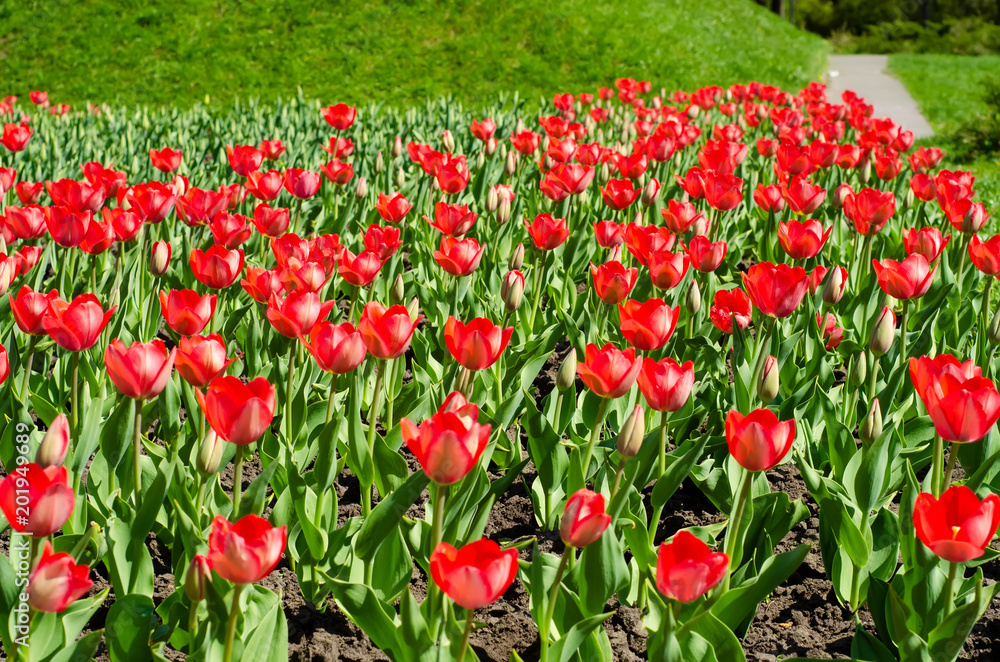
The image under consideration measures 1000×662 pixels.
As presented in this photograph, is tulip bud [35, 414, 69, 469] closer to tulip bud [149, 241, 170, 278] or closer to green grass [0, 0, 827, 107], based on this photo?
tulip bud [149, 241, 170, 278]

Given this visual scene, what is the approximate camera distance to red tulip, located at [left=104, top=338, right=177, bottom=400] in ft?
4.84

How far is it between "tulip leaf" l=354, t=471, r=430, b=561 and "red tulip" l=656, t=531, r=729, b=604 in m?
0.50

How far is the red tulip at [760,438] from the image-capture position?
4.36 feet

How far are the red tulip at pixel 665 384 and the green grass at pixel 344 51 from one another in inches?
402

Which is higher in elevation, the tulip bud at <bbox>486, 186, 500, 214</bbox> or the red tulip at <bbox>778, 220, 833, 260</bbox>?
the red tulip at <bbox>778, 220, 833, 260</bbox>

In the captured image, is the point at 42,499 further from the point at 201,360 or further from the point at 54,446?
the point at 201,360

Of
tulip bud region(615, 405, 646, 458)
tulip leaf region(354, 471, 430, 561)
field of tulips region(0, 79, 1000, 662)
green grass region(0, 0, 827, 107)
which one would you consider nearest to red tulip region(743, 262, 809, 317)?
field of tulips region(0, 79, 1000, 662)

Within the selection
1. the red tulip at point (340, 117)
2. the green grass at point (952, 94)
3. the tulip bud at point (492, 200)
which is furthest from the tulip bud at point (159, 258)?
the green grass at point (952, 94)

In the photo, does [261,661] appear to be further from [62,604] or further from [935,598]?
[935,598]

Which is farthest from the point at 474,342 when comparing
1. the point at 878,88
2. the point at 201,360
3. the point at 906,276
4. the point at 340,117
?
the point at 878,88

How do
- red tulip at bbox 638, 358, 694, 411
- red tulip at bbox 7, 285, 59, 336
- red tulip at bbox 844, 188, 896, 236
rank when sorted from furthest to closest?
red tulip at bbox 844, 188, 896, 236 → red tulip at bbox 7, 285, 59, 336 → red tulip at bbox 638, 358, 694, 411

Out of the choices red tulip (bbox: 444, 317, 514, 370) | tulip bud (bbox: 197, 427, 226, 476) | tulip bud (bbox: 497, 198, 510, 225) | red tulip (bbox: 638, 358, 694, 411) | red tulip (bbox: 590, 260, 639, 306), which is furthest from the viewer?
tulip bud (bbox: 497, 198, 510, 225)

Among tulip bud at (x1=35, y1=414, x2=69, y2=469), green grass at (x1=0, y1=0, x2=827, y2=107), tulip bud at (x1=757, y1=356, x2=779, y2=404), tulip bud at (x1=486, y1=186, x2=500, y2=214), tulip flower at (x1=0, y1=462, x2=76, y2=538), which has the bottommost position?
green grass at (x1=0, y1=0, x2=827, y2=107)

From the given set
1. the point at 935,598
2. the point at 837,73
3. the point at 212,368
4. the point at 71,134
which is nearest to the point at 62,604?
the point at 212,368
